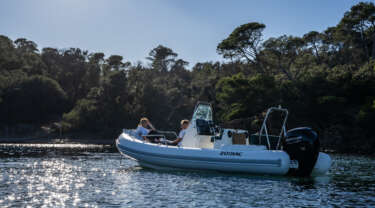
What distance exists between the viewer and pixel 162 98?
65.6m

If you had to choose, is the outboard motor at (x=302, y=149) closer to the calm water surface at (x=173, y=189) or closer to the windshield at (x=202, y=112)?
the calm water surface at (x=173, y=189)

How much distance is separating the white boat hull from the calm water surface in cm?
31

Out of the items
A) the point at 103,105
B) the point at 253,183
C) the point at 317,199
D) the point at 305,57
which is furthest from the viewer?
the point at 103,105

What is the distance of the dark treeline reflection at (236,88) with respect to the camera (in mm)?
46375

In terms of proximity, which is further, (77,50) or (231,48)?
(77,50)

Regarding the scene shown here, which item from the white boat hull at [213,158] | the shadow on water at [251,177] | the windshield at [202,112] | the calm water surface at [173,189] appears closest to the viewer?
the calm water surface at [173,189]

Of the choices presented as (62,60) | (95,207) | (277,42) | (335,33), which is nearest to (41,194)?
(95,207)

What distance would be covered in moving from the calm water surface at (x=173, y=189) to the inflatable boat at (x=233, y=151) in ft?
1.26

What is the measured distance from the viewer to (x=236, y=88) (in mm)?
50594

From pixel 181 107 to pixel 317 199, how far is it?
5426 centimetres

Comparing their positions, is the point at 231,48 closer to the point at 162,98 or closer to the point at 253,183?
the point at 162,98

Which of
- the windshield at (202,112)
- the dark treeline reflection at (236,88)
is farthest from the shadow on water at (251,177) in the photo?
the dark treeline reflection at (236,88)

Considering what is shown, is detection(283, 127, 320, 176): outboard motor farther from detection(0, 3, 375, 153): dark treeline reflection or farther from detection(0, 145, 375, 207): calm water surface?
detection(0, 3, 375, 153): dark treeline reflection

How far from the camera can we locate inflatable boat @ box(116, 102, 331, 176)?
52.3 feet
